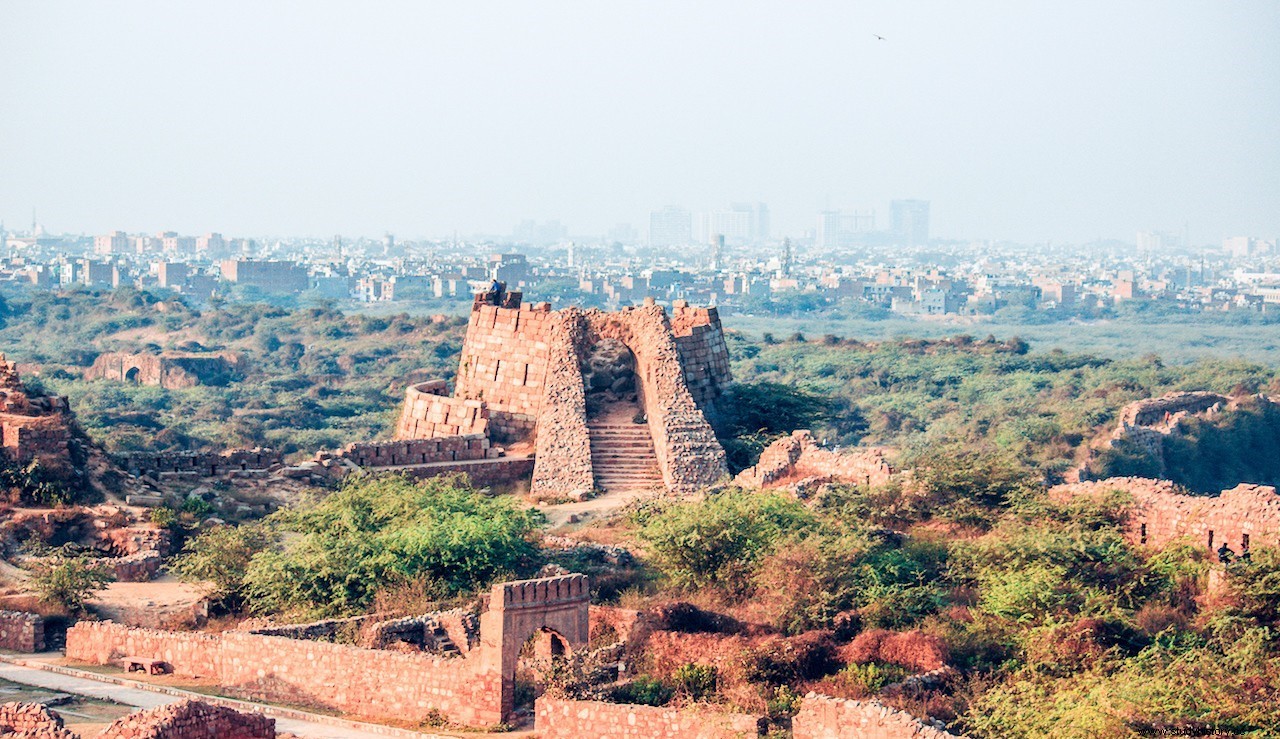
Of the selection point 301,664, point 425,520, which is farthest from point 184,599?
point 301,664

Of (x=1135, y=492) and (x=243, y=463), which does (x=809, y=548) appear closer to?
(x=1135, y=492)

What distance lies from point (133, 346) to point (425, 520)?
284 feet

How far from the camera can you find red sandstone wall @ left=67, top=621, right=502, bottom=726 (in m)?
20.9

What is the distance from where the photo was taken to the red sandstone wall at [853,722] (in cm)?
1821

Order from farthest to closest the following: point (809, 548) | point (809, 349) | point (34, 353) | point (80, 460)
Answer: point (34, 353) < point (809, 349) < point (80, 460) < point (809, 548)

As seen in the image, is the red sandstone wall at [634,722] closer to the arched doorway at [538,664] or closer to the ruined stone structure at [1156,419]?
the arched doorway at [538,664]

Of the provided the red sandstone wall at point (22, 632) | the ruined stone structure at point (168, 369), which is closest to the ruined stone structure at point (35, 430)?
the red sandstone wall at point (22, 632)

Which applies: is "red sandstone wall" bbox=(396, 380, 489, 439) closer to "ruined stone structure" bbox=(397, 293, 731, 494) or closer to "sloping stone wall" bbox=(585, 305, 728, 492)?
"ruined stone structure" bbox=(397, 293, 731, 494)

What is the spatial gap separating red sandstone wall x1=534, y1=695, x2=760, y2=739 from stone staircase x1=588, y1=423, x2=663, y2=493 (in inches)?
486

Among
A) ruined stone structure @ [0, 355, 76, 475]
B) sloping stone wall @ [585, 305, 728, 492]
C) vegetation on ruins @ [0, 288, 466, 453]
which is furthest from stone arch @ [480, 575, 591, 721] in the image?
vegetation on ruins @ [0, 288, 466, 453]

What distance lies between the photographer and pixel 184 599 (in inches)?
1038

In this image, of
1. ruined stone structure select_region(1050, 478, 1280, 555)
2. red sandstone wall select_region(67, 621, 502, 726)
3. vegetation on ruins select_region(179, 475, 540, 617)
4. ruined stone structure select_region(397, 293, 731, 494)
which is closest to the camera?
red sandstone wall select_region(67, 621, 502, 726)

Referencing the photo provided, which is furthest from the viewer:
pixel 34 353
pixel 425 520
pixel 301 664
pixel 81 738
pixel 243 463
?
pixel 34 353

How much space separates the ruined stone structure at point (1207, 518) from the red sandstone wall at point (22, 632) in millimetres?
11409
